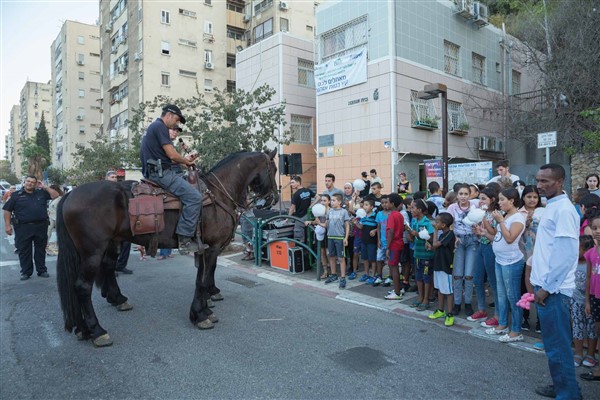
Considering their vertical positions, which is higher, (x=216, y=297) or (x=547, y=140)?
(x=547, y=140)

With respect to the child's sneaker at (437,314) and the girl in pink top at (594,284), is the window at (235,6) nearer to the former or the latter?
the child's sneaker at (437,314)

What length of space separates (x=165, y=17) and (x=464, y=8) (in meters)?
22.2

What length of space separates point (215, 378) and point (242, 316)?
1.93 metres

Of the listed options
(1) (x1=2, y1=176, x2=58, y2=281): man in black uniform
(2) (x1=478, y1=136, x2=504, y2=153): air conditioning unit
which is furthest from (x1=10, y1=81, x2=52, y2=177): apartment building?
(1) (x1=2, y1=176, x2=58, y2=281): man in black uniform

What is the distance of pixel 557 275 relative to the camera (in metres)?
3.24

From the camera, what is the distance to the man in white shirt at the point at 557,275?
3236 millimetres

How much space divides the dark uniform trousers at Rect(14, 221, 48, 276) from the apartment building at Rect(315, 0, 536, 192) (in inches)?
494

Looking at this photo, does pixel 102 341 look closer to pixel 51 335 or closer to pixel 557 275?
pixel 51 335

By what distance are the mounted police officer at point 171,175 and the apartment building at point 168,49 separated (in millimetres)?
24764

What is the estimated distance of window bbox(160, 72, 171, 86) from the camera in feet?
101

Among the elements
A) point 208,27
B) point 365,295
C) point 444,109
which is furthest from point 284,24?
point 365,295

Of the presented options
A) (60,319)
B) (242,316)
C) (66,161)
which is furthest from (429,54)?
(66,161)

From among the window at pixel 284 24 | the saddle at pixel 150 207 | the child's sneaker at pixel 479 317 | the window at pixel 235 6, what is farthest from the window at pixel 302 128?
the window at pixel 235 6

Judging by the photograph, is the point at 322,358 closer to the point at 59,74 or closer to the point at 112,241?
the point at 112,241
